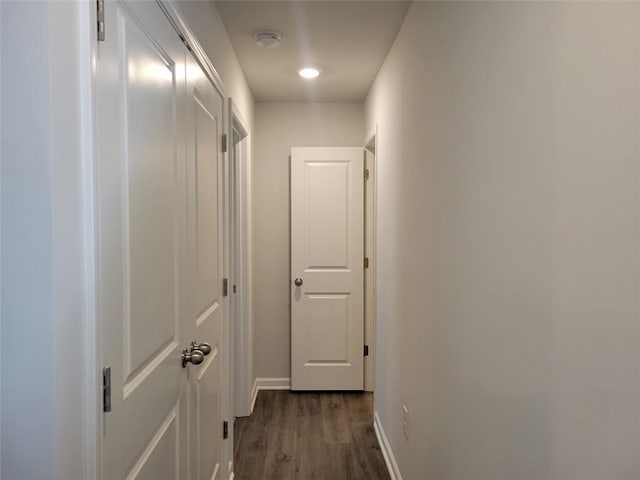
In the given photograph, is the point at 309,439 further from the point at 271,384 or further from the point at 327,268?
the point at 327,268

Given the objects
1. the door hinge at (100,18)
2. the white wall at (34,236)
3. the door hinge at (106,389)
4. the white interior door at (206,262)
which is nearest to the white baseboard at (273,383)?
the white interior door at (206,262)

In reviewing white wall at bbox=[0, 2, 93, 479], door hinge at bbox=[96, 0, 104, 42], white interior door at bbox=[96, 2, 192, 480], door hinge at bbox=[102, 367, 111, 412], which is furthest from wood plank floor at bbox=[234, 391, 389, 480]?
door hinge at bbox=[96, 0, 104, 42]

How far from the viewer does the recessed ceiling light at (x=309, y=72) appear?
9.80 feet

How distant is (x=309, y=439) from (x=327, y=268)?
1.32 metres

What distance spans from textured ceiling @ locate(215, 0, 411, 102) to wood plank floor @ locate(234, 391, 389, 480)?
2.39 metres

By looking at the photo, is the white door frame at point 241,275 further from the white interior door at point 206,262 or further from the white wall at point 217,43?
the white interior door at point 206,262

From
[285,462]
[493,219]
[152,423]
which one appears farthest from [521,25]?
[285,462]

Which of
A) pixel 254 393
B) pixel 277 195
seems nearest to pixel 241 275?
pixel 277 195

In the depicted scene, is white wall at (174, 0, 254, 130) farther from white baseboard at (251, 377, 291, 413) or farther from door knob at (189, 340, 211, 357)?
white baseboard at (251, 377, 291, 413)

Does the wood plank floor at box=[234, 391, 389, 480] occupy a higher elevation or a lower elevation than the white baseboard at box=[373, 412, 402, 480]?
lower

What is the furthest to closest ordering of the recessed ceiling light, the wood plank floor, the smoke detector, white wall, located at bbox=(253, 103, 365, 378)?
white wall, located at bbox=(253, 103, 365, 378) → the recessed ceiling light → the wood plank floor → the smoke detector

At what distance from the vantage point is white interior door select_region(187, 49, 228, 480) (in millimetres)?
1683

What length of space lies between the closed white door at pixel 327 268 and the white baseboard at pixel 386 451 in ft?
2.29

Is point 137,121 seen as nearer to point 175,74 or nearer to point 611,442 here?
point 175,74
